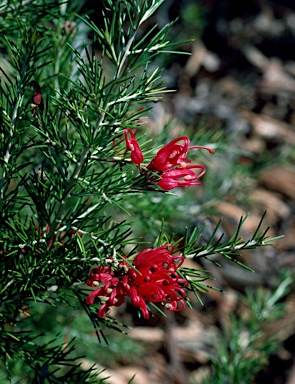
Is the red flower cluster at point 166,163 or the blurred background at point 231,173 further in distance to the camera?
the blurred background at point 231,173

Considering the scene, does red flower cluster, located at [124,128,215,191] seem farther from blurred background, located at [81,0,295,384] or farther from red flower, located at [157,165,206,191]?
blurred background, located at [81,0,295,384]

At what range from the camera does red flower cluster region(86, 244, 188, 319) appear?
53cm

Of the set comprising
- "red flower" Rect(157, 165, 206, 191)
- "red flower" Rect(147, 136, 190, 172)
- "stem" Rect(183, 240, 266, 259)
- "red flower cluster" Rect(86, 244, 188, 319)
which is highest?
"red flower" Rect(147, 136, 190, 172)

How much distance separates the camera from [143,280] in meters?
0.53

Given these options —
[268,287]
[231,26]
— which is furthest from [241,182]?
[231,26]

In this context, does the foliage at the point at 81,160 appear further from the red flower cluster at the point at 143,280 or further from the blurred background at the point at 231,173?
the blurred background at the point at 231,173

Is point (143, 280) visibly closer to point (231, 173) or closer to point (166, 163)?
point (166, 163)

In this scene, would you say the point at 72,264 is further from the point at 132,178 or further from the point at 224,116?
the point at 224,116

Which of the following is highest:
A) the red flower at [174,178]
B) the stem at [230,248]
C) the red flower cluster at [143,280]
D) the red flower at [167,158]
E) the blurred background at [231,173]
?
the red flower at [167,158]

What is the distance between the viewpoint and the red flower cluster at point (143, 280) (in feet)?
1.73

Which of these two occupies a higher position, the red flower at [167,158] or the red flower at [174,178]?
the red flower at [167,158]

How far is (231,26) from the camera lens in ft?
10.6

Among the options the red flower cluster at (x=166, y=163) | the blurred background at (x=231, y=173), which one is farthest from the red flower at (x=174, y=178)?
the blurred background at (x=231, y=173)

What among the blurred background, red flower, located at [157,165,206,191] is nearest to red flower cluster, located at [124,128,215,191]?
red flower, located at [157,165,206,191]
